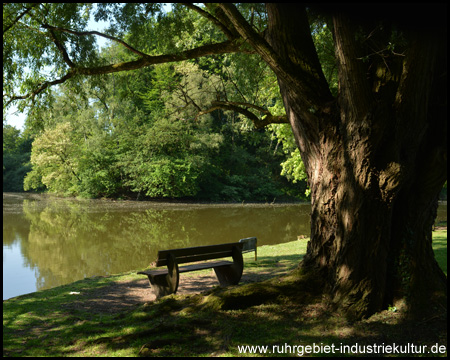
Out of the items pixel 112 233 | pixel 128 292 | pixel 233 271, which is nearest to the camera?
pixel 233 271

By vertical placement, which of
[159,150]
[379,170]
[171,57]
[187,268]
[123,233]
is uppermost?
[159,150]

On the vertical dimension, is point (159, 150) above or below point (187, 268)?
above

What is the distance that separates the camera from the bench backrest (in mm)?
6426

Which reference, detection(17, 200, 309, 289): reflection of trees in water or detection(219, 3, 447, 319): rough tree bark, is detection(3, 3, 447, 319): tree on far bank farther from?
detection(17, 200, 309, 289): reflection of trees in water

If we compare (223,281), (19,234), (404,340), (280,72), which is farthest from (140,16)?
(19,234)

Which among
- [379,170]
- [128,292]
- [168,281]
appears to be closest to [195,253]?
[168,281]

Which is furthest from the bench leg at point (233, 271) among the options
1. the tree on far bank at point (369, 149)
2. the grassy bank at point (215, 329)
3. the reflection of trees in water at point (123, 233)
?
the reflection of trees in water at point (123, 233)

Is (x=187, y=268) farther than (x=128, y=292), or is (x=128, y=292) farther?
(x=128, y=292)

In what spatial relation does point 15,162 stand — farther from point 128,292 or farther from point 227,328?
point 227,328

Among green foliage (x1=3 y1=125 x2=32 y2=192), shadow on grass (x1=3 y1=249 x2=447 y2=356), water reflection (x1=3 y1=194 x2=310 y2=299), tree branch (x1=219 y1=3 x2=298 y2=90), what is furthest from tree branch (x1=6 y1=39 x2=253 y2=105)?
green foliage (x1=3 y1=125 x2=32 y2=192)

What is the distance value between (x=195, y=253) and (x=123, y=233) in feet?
45.2

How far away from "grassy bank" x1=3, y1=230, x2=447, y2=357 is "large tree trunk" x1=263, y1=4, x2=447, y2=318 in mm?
350

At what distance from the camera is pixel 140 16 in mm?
7973

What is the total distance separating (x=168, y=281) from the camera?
657 centimetres
